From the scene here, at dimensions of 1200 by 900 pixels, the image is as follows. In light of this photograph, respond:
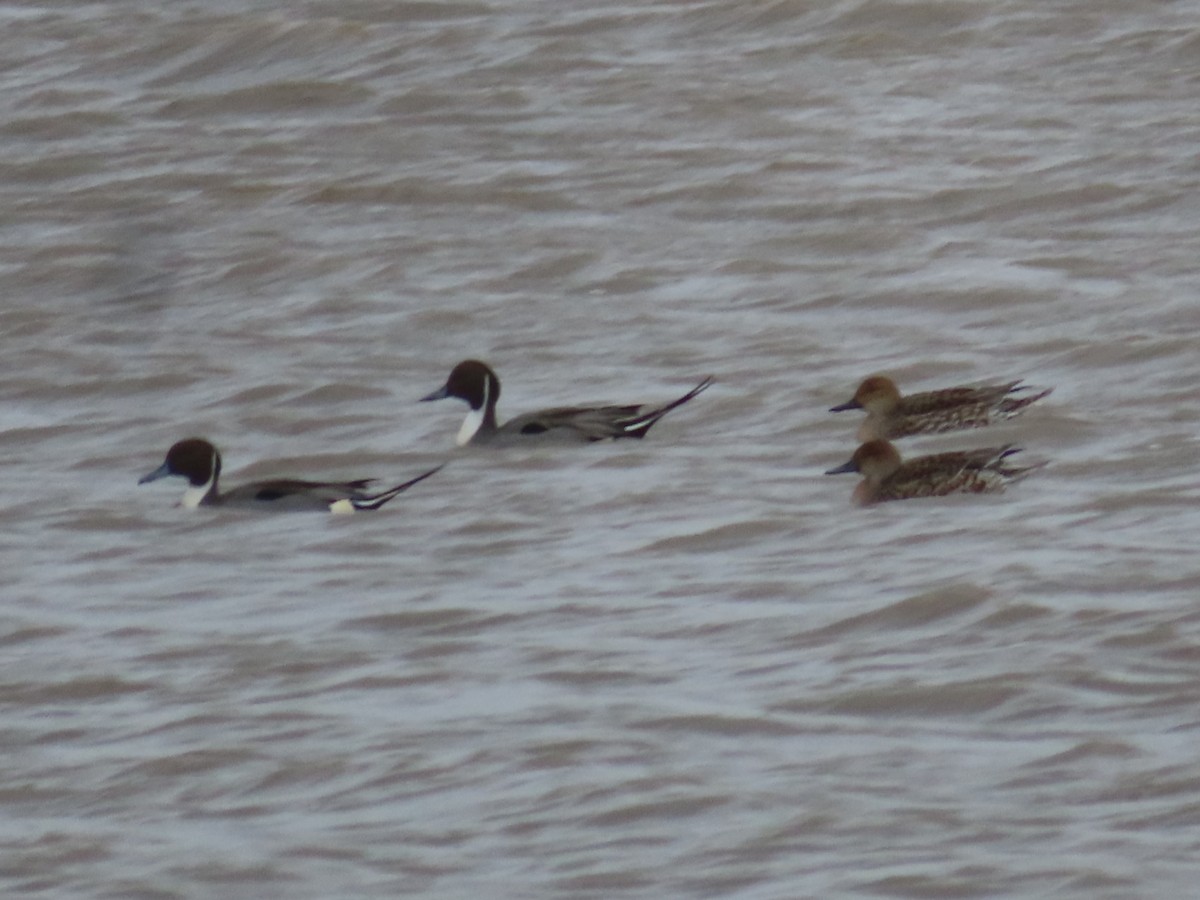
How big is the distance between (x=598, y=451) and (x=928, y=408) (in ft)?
3.71

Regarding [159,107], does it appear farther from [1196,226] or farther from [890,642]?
[890,642]

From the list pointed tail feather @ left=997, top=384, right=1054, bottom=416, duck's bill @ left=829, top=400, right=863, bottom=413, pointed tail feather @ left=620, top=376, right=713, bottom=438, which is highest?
pointed tail feather @ left=620, top=376, right=713, bottom=438

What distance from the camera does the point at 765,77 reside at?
1736cm

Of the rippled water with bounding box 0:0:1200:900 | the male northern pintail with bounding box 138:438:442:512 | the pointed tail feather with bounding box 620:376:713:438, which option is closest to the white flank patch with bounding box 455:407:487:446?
the rippled water with bounding box 0:0:1200:900

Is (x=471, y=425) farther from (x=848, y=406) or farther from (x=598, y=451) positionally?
(x=848, y=406)

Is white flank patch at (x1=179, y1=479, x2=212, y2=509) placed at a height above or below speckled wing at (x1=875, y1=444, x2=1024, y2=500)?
above

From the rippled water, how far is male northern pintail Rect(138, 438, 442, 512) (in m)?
0.08

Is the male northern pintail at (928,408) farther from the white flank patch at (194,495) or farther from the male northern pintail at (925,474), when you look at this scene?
the white flank patch at (194,495)

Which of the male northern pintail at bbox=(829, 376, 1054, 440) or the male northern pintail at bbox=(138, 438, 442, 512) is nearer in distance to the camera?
the male northern pintail at bbox=(138, 438, 442, 512)

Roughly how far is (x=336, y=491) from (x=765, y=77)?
24.8 ft

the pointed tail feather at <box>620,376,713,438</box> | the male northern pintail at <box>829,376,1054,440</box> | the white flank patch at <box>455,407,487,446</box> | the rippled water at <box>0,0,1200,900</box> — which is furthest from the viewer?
the white flank patch at <box>455,407,487,446</box>

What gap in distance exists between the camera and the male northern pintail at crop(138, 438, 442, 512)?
33.8ft

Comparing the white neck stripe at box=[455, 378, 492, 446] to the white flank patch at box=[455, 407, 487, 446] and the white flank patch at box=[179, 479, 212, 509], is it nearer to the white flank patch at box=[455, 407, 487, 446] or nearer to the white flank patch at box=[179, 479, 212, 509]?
the white flank patch at box=[455, 407, 487, 446]

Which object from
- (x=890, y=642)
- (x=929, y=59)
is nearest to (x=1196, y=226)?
(x=929, y=59)
